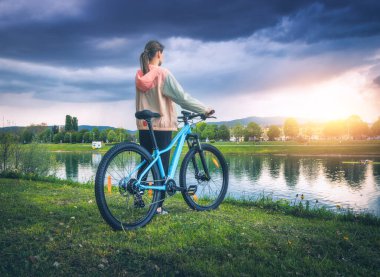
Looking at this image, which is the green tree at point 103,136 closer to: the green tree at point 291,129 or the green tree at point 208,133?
the green tree at point 208,133

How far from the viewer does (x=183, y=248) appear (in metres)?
3.73

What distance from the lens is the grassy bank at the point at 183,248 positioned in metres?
3.27

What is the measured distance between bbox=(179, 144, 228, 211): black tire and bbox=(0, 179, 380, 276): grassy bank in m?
0.63

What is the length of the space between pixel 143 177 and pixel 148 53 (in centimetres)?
205

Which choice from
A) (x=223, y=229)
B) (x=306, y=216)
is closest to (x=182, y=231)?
(x=223, y=229)

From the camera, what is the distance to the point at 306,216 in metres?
7.14

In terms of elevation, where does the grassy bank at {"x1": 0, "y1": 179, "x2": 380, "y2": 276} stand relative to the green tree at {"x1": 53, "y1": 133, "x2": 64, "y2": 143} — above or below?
below

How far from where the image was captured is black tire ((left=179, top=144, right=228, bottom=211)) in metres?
5.62

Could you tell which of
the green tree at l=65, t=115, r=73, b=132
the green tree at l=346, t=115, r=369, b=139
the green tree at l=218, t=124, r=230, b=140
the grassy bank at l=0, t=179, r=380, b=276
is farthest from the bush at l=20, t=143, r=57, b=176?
the green tree at l=65, t=115, r=73, b=132

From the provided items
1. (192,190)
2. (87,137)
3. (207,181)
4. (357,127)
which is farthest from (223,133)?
(192,190)

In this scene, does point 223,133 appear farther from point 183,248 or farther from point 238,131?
point 183,248

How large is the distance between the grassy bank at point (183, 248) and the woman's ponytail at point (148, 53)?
2.42 meters

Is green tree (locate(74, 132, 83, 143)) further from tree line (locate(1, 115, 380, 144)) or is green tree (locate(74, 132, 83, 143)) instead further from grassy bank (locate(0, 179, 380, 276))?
grassy bank (locate(0, 179, 380, 276))

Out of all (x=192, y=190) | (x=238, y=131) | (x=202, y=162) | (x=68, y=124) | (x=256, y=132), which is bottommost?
(x=192, y=190)
